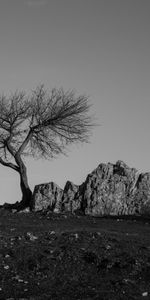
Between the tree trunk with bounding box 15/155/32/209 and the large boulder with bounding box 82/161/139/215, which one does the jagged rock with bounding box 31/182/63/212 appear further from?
the tree trunk with bounding box 15/155/32/209

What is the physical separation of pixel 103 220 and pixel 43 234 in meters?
7.26

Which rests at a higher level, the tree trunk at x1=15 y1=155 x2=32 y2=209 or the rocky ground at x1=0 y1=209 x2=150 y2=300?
the tree trunk at x1=15 y1=155 x2=32 y2=209

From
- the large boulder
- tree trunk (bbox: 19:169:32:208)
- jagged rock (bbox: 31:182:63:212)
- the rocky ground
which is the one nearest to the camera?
the rocky ground

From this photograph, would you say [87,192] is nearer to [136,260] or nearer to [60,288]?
[136,260]

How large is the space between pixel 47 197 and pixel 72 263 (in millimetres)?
16222

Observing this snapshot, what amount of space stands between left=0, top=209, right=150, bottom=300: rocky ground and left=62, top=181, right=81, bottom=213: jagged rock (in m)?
8.57

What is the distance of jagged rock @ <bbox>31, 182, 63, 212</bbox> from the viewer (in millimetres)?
34906

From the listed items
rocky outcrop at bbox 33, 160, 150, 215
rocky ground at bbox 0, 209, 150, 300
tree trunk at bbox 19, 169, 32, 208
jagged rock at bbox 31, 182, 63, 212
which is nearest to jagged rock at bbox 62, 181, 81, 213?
rocky outcrop at bbox 33, 160, 150, 215

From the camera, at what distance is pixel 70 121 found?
4147 cm

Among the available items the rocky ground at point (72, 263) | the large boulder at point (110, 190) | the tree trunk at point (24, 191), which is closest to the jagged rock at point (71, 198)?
the large boulder at point (110, 190)

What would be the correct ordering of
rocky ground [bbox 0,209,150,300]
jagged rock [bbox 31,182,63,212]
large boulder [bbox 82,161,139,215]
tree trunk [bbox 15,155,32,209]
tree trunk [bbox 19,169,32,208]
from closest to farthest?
1. rocky ground [bbox 0,209,150,300]
2. large boulder [bbox 82,161,139,215]
3. jagged rock [bbox 31,182,63,212]
4. tree trunk [bbox 19,169,32,208]
5. tree trunk [bbox 15,155,32,209]

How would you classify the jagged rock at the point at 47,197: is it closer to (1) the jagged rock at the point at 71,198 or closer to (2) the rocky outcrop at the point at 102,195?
(2) the rocky outcrop at the point at 102,195

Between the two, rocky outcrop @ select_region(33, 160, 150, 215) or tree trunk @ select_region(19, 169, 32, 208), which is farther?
tree trunk @ select_region(19, 169, 32, 208)

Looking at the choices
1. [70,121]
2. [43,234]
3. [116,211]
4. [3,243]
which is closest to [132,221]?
[116,211]
